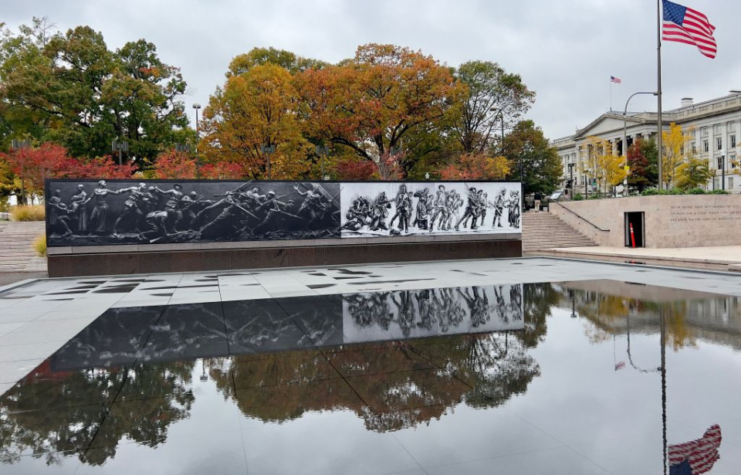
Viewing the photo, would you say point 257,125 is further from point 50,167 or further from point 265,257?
point 265,257

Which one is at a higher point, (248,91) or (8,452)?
(248,91)

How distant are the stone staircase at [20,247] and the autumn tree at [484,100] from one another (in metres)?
36.0

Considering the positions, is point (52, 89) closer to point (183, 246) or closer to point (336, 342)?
point (183, 246)

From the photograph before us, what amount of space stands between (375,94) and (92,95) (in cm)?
2341

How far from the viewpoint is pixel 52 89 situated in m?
41.6

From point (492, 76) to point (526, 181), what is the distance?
17.3 meters

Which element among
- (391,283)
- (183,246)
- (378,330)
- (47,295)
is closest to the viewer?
(378,330)

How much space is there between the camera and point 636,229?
97.5ft

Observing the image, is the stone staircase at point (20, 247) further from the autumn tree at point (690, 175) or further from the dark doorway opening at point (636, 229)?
the autumn tree at point (690, 175)

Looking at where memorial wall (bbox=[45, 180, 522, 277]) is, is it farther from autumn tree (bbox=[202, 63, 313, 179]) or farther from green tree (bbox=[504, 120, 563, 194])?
green tree (bbox=[504, 120, 563, 194])

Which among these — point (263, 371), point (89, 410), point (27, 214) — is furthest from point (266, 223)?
point (89, 410)

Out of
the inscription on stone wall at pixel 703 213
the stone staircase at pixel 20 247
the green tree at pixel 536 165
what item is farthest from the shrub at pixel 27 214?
the green tree at pixel 536 165

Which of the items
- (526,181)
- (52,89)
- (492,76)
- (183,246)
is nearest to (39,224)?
(183,246)

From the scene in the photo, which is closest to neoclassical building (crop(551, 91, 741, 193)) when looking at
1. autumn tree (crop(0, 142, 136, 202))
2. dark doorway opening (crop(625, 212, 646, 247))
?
dark doorway opening (crop(625, 212, 646, 247))
